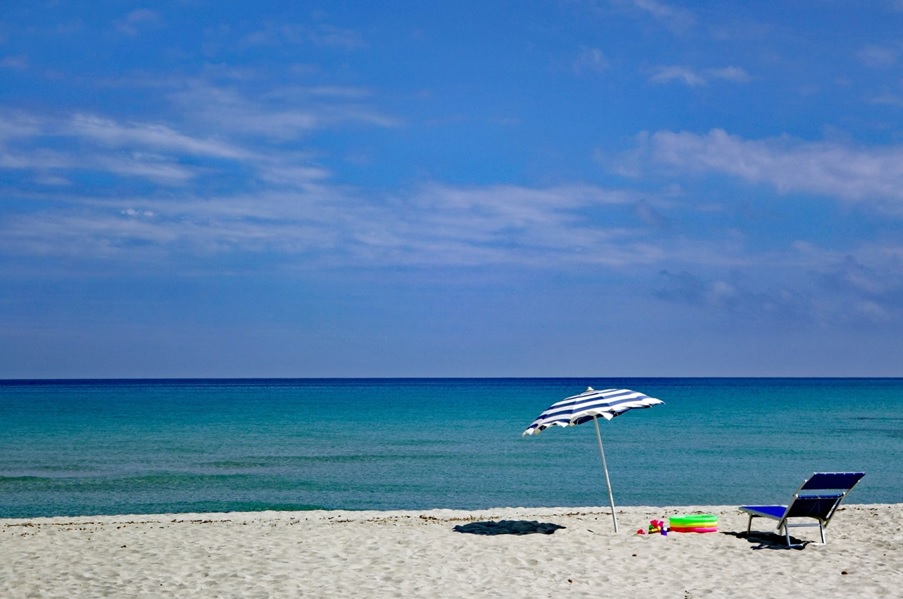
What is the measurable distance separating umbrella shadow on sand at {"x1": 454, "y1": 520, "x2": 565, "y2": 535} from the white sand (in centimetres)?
8

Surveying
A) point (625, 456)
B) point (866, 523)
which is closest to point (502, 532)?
point (866, 523)

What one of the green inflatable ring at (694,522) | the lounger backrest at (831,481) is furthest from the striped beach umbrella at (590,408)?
the lounger backrest at (831,481)

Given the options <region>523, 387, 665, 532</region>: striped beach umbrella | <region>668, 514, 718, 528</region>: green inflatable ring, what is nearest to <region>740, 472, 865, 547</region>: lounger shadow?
<region>668, 514, 718, 528</region>: green inflatable ring

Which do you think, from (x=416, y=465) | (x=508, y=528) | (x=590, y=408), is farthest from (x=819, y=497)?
(x=416, y=465)

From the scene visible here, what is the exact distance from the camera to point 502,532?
13.0 metres

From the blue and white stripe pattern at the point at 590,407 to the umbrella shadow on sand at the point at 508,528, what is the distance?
72.5 inches

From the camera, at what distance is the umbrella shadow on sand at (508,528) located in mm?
12992

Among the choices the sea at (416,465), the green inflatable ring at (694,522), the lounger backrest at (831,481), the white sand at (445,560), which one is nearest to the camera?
the white sand at (445,560)

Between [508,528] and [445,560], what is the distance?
8.65 feet

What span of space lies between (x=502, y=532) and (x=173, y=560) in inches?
183

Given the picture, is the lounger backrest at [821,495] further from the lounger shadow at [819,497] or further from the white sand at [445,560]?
the white sand at [445,560]

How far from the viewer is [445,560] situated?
10.9 metres

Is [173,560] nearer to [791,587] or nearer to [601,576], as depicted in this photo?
[601,576]

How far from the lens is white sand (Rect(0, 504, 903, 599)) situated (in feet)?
30.7
